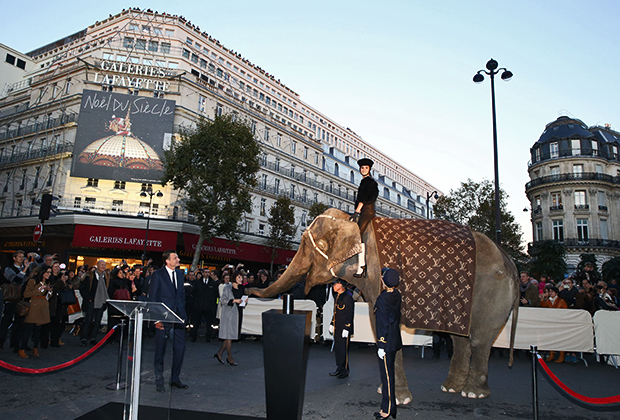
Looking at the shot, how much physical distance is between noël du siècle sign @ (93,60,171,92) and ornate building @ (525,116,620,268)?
43479 mm

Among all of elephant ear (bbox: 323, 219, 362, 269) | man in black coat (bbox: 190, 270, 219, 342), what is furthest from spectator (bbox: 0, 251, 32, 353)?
elephant ear (bbox: 323, 219, 362, 269)

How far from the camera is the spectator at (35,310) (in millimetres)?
8586

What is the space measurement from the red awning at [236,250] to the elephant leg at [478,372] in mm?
24716

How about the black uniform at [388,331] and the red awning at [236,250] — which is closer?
the black uniform at [388,331]

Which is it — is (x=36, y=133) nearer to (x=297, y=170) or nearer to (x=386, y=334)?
(x=297, y=170)

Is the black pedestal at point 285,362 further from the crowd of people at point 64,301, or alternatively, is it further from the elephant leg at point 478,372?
the crowd of people at point 64,301

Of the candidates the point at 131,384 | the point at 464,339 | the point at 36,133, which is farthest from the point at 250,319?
the point at 36,133

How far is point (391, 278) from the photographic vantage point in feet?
18.0

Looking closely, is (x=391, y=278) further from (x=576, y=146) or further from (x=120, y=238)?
(x=576, y=146)

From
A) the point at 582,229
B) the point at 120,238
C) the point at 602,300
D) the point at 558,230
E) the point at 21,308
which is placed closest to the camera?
the point at 21,308

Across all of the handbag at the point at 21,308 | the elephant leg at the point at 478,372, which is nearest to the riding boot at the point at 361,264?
the elephant leg at the point at 478,372

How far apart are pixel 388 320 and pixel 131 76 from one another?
3568 centimetres

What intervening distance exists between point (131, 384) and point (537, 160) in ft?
190

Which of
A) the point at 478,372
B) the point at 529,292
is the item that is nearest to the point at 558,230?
the point at 529,292
